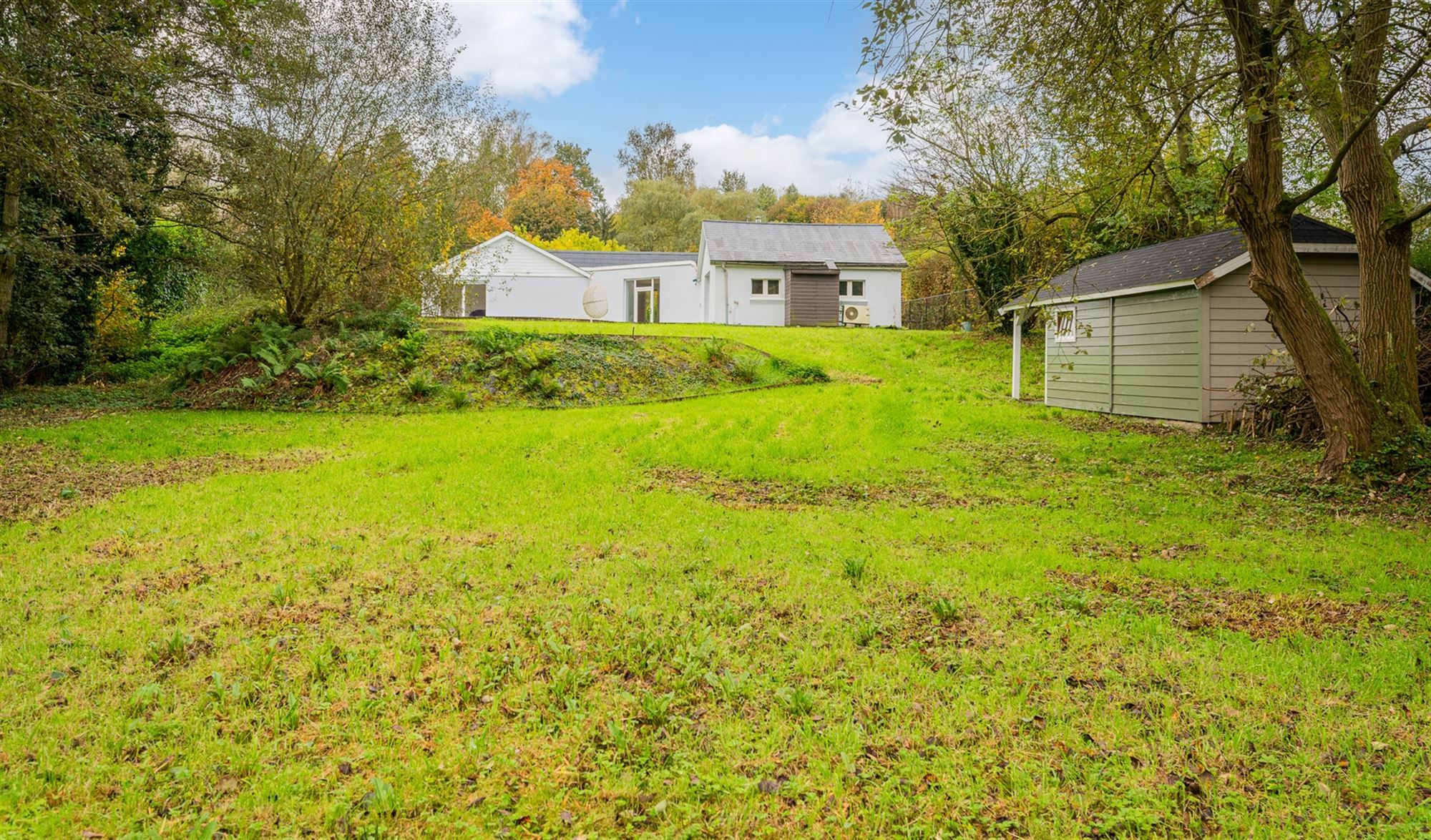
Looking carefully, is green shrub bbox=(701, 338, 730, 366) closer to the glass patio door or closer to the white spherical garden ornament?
the white spherical garden ornament

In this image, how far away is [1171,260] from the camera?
12727mm

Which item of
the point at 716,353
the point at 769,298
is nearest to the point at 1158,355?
the point at 716,353

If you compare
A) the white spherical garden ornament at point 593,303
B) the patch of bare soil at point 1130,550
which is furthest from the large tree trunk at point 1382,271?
the white spherical garden ornament at point 593,303

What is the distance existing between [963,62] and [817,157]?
41.3m

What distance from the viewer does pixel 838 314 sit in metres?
28.7

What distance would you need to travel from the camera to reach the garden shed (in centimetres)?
1120

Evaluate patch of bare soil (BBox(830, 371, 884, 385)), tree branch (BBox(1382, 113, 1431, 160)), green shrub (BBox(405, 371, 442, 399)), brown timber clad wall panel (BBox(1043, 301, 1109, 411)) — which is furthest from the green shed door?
green shrub (BBox(405, 371, 442, 399))

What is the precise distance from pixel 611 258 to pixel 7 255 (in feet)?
74.7

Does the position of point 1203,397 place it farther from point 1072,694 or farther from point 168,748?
point 168,748

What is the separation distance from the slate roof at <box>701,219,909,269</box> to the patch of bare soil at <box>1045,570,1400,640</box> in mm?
24424

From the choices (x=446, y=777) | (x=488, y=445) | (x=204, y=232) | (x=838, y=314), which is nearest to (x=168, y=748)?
(x=446, y=777)

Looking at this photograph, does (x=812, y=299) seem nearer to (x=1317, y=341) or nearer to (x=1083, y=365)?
(x=1083, y=365)

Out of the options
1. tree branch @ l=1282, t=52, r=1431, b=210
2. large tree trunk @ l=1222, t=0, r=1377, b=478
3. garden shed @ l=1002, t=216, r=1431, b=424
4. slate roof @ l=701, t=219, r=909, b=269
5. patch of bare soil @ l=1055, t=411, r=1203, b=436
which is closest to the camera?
tree branch @ l=1282, t=52, r=1431, b=210

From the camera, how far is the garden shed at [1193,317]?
36.8 feet
